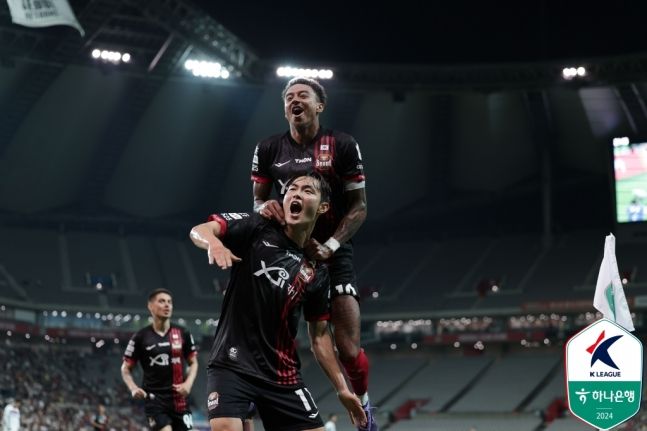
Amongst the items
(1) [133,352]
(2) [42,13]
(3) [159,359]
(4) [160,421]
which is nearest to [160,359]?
(3) [159,359]

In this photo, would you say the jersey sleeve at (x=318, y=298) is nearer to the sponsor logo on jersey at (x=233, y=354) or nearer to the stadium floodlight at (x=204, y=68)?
the sponsor logo on jersey at (x=233, y=354)

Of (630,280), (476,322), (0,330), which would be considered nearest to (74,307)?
(0,330)

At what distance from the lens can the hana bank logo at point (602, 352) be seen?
10.0 m

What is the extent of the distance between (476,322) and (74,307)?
22.7m

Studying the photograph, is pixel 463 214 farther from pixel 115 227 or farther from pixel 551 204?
pixel 115 227

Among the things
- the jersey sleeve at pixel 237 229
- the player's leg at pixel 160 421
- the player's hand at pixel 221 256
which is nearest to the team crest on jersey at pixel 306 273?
the jersey sleeve at pixel 237 229

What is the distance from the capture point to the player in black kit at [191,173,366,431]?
7.54 metres

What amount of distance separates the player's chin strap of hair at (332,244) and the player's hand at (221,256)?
1723 mm

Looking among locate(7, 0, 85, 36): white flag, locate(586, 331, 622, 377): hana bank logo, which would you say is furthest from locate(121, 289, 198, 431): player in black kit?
locate(7, 0, 85, 36): white flag

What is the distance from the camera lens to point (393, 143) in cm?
5744

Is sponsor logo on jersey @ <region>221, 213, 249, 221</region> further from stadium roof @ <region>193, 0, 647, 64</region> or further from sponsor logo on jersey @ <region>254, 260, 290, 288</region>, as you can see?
stadium roof @ <region>193, 0, 647, 64</region>

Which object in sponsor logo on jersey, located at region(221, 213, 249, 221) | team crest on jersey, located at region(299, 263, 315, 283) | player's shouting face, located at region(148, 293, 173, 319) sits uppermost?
player's shouting face, located at region(148, 293, 173, 319)

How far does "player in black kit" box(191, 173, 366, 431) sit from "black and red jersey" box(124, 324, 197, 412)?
7162 millimetres

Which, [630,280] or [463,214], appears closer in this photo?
[630,280]
